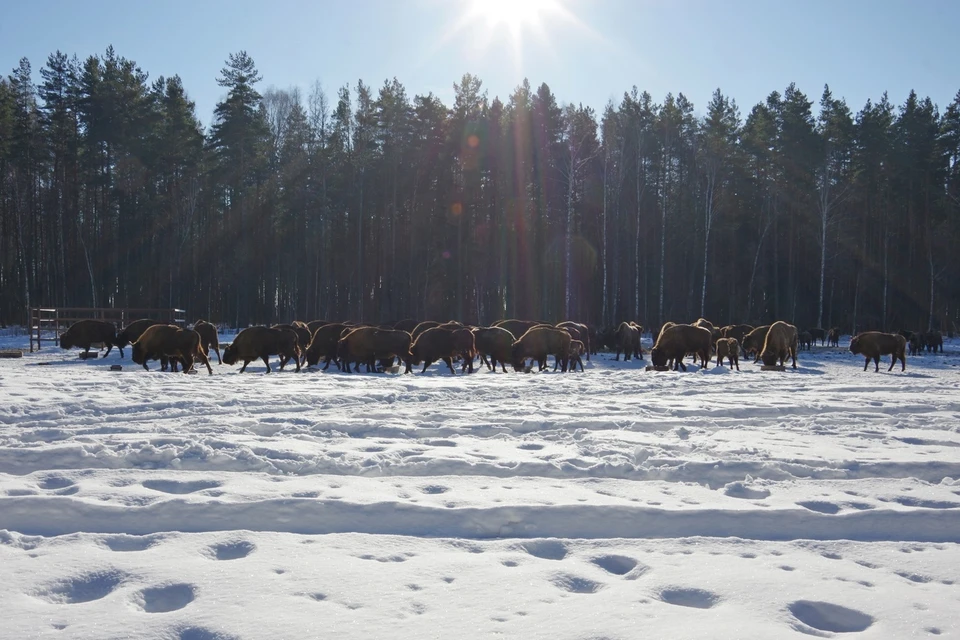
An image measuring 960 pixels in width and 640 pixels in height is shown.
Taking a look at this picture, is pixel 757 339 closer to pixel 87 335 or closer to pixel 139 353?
pixel 139 353

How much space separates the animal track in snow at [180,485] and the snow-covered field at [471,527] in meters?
0.02

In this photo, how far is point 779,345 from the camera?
76.5 feet

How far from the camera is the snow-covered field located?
3.07m

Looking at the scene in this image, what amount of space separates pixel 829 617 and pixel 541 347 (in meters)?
18.5

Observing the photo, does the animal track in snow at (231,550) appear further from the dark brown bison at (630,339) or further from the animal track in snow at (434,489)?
the dark brown bison at (630,339)

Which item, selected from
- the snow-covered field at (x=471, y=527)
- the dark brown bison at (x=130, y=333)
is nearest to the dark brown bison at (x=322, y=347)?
the dark brown bison at (x=130, y=333)

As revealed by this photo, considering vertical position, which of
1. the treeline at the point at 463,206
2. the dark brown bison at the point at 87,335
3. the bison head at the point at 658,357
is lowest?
the bison head at the point at 658,357

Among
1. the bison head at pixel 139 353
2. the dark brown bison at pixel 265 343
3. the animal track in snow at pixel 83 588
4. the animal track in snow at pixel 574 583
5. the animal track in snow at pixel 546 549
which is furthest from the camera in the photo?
the dark brown bison at pixel 265 343

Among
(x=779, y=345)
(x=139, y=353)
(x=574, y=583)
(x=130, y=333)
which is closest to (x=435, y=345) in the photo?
(x=139, y=353)

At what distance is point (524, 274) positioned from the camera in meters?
47.7

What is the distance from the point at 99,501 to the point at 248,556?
163cm

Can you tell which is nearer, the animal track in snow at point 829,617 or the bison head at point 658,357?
the animal track in snow at point 829,617

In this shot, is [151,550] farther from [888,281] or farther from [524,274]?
[888,281]

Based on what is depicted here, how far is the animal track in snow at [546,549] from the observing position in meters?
3.96
